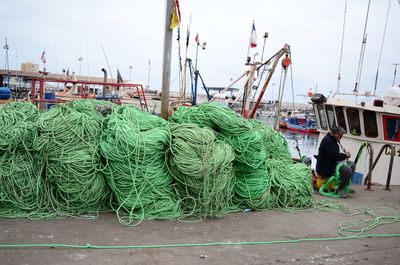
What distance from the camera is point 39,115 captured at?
4695 mm

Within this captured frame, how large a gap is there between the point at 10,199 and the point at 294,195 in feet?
11.9

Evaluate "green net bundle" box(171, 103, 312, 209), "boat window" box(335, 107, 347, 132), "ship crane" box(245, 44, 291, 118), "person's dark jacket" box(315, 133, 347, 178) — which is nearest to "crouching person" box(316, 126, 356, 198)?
"person's dark jacket" box(315, 133, 347, 178)

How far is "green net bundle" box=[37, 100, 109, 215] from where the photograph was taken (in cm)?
414

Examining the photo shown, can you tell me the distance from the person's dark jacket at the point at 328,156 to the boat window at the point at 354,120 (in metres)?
3.54

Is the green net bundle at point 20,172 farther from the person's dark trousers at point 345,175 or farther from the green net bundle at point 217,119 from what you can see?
the person's dark trousers at point 345,175

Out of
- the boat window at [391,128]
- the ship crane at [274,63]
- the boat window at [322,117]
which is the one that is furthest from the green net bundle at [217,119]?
the ship crane at [274,63]

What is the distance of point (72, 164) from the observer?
13.6 feet

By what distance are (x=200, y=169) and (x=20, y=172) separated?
6.74 ft

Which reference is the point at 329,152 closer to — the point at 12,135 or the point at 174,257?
the point at 174,257

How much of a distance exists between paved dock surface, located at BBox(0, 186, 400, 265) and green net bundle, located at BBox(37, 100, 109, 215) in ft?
0.77

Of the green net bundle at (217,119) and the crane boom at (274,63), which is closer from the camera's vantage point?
the green net bundle at (217,119)

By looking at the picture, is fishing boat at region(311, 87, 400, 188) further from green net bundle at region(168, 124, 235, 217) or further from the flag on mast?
green net bundle at region(168, 124, 235, 217)

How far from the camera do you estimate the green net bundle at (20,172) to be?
4.12 metres


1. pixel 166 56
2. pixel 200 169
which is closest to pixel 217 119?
pixel 200 169
